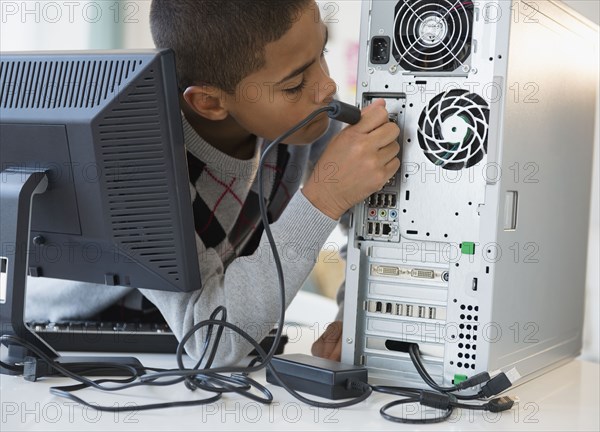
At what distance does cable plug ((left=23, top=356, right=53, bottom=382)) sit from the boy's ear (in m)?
0.42

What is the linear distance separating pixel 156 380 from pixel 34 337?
0.17m

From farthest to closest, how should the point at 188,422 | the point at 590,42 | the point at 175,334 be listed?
the point at 590,42
the point at 175,334
the point at 188,422

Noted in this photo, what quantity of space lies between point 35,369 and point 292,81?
499mm

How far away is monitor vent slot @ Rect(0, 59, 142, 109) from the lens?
2.84ft

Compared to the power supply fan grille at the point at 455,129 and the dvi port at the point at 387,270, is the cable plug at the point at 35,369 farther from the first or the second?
the power supply fan grille at the point at 455,129

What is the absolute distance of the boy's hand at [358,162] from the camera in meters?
0.90

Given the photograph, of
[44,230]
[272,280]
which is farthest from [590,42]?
[44,230]

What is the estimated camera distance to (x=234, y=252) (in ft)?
4.17

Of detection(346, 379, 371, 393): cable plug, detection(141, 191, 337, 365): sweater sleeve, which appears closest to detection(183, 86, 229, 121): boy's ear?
detection(141, 191, 337, 365): sweater sleeve

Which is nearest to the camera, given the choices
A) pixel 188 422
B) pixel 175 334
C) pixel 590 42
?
pixel 188 422

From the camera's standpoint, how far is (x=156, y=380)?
956 millimetres

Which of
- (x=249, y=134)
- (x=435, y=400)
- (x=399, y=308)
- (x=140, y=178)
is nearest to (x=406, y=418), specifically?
(x=435, y=400)

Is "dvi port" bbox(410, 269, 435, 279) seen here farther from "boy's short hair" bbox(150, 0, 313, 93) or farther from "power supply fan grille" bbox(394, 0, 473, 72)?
"boy's short hair" bbox(150, 0, 313, 93)

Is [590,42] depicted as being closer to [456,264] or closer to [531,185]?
[531,185]
